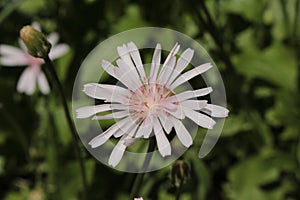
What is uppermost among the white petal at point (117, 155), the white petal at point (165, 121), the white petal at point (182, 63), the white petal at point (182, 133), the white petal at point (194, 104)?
the white petal at point (182, 63)

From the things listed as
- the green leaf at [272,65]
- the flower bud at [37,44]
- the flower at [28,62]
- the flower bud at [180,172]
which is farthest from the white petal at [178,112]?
the flower at [28,62]

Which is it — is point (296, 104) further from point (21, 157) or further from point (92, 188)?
point (21, 157)

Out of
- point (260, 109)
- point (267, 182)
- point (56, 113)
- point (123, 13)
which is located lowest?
point (267, 182)

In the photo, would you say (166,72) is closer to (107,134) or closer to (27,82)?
(107,134)

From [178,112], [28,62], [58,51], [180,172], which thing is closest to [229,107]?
[58,51]

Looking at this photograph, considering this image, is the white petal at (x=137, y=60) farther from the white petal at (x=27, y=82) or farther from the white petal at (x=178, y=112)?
the white petal at (x=27, y=82)

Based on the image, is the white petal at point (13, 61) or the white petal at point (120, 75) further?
the white petal at point (13, 61)

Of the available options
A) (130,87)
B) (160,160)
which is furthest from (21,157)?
(130,87)

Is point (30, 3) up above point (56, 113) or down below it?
above
